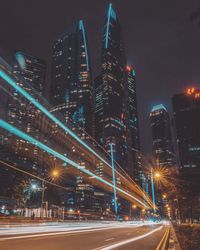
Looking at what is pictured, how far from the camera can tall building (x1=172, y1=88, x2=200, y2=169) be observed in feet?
34.6

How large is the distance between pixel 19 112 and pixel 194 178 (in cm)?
16174

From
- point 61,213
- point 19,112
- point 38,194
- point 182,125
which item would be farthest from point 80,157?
point 182,125

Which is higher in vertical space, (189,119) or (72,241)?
(189,119)

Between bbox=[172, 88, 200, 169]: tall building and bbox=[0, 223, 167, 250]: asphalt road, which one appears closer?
bbox=[172, 88, 200, 169]: tall building

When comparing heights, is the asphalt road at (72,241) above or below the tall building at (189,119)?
below

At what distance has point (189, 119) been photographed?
21641 mm

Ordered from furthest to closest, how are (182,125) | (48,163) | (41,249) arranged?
(48,163) < (182,125) < (41,249)

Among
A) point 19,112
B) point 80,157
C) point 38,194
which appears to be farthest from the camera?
point 80,157

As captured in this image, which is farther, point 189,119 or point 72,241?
point 189,119

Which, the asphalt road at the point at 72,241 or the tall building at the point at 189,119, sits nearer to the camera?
the tall building at the point at 189,119

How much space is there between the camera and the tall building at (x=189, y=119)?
10.5 metres

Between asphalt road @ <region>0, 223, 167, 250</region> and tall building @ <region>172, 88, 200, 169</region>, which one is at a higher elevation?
tall building @ <region>172, 88, 200, 169</region>

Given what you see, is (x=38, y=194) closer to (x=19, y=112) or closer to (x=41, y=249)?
(x=41, y=249)

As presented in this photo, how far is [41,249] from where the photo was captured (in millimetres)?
13789
